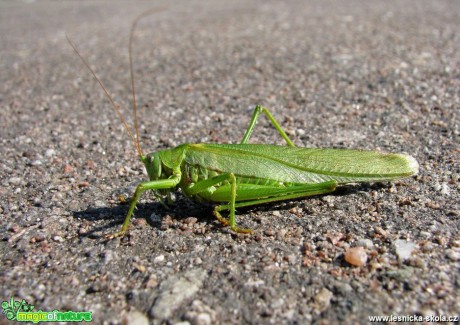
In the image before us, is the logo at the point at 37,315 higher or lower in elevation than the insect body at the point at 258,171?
lower

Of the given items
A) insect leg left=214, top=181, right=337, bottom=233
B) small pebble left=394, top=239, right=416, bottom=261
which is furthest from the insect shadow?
small pebble left=394, top=239, right=416, bottom=261

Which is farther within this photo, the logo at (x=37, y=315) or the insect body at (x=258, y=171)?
the insect body at (x=258, y=171)

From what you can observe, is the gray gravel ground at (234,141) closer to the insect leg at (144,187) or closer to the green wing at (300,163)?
the insect leg at (144,187)

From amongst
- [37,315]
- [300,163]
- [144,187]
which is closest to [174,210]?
[144,187]

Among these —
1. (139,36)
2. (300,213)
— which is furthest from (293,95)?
(139,36)

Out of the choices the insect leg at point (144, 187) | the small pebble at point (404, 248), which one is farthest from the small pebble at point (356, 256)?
the insect leg at point (144, 187)

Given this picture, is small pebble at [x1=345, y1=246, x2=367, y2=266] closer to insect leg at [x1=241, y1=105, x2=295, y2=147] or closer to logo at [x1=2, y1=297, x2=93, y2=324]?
insect leg at [x1=241, y1=105, x2=295, y2=147]
